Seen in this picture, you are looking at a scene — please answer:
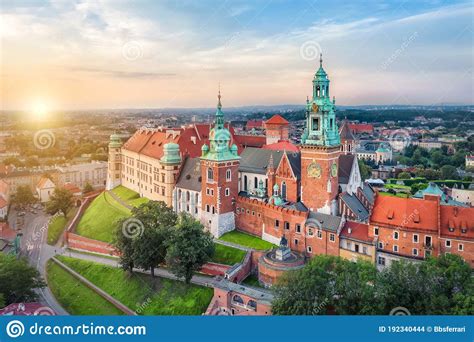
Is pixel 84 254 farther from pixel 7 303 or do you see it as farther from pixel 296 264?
pixel 296 264

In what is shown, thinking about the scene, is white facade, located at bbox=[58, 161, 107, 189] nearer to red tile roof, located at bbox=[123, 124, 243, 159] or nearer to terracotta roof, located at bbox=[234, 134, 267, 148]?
red tile roof, located at bbox=[123, 124, 243, 159]

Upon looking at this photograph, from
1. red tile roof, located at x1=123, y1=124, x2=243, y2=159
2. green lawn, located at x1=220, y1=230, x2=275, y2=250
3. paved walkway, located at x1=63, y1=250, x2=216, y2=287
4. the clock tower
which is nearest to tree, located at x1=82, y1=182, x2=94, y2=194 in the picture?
red tile roof, located at x1=123, y1=124, x2=243, y2=159

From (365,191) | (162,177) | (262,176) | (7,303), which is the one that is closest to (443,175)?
(365,191)

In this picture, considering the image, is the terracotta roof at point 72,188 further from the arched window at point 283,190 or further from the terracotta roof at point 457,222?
the terracotta roof at point 457,222

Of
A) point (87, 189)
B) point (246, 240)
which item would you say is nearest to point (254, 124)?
point (87, 189)

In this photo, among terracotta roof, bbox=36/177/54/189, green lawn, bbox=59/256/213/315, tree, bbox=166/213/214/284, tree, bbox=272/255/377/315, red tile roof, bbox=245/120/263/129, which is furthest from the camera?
red tile roof, bbox=245/120/263/129

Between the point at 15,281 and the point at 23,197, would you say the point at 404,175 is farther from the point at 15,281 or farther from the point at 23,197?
the point at 15,281

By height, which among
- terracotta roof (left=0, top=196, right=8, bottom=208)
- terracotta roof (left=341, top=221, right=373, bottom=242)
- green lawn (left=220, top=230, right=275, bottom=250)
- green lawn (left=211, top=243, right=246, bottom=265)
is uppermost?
terracotta roof (left=341, top=221, right=373, bottom=242)
